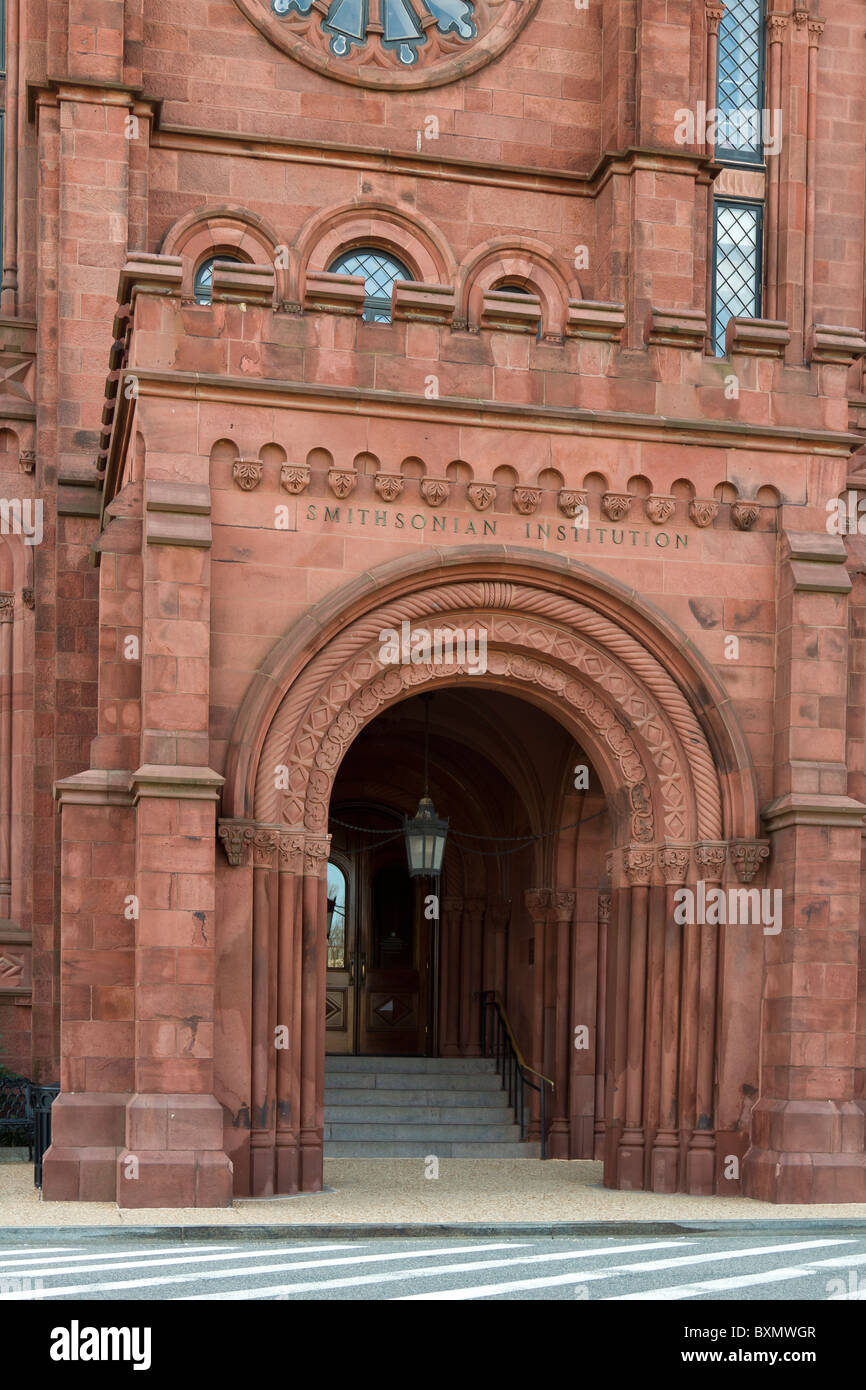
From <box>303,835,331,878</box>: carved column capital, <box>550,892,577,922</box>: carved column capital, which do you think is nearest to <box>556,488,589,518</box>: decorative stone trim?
<box>303,835,331,878</box>: carved column capital

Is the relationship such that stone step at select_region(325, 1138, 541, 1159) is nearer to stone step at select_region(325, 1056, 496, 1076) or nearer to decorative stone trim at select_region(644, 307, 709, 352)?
stone step at select_region(325, 1056, 496, 1076)

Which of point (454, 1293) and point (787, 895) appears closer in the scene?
point (454, 1293)

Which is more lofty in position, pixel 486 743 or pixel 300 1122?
pixel 486 743

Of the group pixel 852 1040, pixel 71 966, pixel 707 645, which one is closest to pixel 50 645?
pixel 71 966

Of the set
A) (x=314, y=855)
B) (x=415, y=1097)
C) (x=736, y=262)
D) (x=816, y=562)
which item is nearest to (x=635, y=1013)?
(x=314, y=855)

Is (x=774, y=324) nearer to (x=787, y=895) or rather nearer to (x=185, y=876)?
(x=787, y=895)

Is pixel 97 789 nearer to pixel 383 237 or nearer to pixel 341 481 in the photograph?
pixel 341 481

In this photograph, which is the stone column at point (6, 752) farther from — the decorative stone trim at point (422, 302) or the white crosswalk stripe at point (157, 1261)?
the white crosswalk stripe at point (157, 1261)

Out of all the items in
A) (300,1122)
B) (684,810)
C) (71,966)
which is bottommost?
(300,1122)

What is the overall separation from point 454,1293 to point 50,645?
12201 mm

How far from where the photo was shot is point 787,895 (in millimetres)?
15328

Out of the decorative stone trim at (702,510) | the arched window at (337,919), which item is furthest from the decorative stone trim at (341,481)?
the arched window at (337,919)

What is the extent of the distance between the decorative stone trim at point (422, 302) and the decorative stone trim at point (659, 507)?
2.24 metres

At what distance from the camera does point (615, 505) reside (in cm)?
1574
